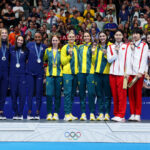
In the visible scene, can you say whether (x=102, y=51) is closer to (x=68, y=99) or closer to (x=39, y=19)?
(x=68, y=99)

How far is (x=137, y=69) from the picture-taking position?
560 centimetres

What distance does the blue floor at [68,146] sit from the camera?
4797 millimetres

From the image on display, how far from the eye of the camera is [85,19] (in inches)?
443

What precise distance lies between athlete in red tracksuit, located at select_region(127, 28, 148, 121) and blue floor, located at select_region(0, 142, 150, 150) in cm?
93

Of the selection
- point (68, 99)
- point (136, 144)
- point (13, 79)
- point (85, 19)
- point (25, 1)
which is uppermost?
point (25, 1)

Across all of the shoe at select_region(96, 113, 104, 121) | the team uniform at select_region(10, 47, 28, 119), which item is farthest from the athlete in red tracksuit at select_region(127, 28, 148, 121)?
the team uniform at select_region(10, 47, 28, 119)

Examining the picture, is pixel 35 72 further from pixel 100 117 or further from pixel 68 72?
pixel 100 117

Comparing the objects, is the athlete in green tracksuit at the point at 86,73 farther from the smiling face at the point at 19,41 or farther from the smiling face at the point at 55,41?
the smiling face at the point at 19,41

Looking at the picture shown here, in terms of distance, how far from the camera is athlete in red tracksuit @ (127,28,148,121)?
5605 millimetres

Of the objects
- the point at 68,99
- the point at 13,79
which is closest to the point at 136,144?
the point at 68,99

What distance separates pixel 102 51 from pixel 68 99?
1035 mm

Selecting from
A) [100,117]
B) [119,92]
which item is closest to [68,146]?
[100,117]

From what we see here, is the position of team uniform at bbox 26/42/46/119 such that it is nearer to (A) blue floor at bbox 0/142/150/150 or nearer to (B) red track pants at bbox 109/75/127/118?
(A) blue floor at bbox 0/142/150/150

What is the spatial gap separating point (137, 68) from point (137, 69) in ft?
0.06
